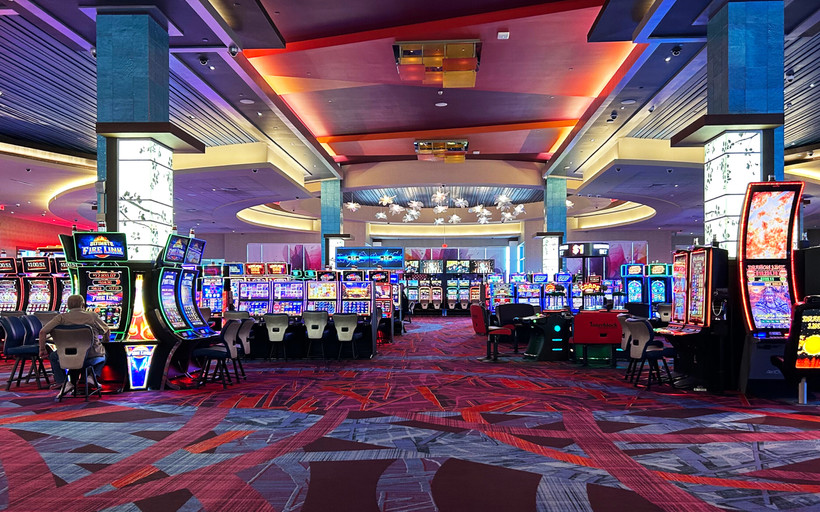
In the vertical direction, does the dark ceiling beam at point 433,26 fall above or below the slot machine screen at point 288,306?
above

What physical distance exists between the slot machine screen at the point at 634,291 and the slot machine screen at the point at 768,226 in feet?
30.5

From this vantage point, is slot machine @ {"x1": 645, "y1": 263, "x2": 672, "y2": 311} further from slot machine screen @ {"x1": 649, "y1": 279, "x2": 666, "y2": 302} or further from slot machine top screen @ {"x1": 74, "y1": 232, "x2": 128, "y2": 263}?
slot machine top screen @ {"x1": 74, "y1": 232, "x2": 128, "y2": 263}

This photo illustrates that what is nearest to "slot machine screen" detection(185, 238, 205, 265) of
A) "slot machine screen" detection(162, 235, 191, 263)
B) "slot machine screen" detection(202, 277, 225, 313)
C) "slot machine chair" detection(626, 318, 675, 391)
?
"slot machine screen" detection(162, 235, 191, 263)

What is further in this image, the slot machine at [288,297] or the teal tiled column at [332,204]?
the teal tiled column at [332,204]

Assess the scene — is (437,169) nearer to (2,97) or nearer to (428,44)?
(428,44)

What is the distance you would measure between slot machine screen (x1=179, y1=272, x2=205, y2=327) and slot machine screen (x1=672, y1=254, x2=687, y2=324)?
5.22m

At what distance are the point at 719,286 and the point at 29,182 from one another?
562 inches

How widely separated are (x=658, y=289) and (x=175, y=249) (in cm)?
1164

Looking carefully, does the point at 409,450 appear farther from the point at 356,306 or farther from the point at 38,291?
the point at 38,291

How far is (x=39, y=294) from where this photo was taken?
11664 millimetres

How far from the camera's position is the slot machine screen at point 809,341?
16.7 feet

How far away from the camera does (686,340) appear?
6.21m

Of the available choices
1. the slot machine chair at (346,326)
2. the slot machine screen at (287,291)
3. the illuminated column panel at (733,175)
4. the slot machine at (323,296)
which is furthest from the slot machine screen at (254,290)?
the illuminated column panel at (733,175)

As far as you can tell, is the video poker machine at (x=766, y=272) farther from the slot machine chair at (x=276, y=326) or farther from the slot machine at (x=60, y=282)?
the slot machine at (x=60, y=282)
